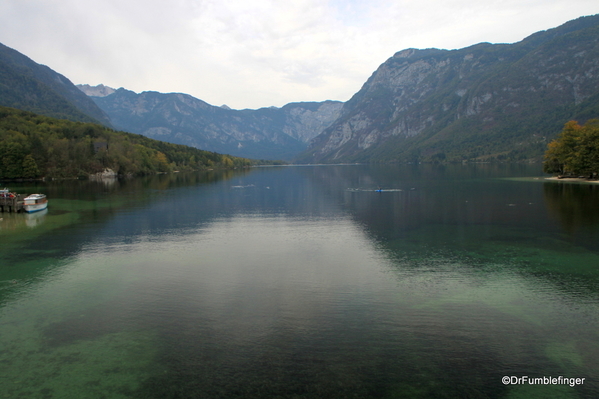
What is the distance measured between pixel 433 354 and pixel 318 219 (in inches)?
1420

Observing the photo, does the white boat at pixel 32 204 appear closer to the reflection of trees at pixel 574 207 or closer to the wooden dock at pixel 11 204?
the wooden dock at pixel 11 204

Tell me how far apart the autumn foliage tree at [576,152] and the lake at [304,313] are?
6656 centimetres

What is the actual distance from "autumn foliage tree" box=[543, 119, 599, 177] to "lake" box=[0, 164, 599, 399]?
218 feet

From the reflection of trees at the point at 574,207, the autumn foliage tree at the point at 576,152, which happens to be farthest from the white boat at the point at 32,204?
the autumn foliage tree at the point at 576,152

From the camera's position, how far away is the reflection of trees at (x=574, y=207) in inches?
1734

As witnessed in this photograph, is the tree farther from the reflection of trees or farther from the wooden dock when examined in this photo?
the reflection of trees

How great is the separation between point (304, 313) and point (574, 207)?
53.7 meters

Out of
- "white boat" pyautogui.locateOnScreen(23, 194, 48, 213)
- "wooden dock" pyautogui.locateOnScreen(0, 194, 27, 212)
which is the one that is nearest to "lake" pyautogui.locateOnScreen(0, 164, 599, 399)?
"white boat" pyautogui.locateOnScreen(23, 194, 48, 213)

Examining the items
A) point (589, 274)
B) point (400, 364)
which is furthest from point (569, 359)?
point (589, 274)

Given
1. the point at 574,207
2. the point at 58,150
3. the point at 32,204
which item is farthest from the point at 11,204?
the point at 58,150

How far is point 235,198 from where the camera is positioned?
80.1 m

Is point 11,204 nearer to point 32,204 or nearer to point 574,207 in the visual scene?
point 32,204

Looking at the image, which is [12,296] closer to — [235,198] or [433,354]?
[433,354]

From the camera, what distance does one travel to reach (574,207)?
182 ft
